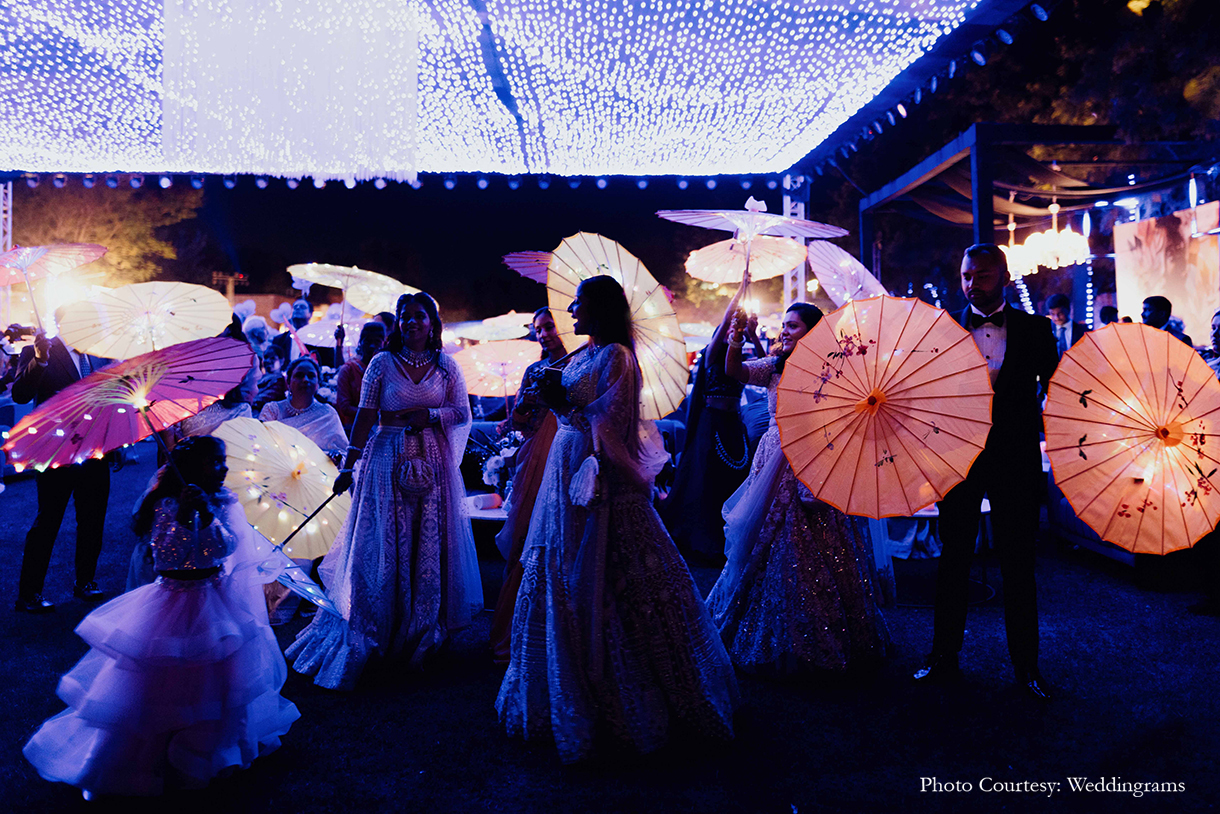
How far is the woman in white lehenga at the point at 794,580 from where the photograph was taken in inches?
130

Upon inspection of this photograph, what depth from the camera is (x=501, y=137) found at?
357 inches

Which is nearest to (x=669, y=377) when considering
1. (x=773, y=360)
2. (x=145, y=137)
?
(x=773, y=360)

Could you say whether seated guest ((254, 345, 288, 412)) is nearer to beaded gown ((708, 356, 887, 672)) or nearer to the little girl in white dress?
the little girl in white dress

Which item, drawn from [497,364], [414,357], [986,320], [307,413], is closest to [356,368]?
[307,413]

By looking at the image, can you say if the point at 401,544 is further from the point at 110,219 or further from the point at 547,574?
the point at 110,219

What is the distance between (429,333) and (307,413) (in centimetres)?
141

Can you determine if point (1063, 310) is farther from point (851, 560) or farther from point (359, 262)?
point (359, 262)

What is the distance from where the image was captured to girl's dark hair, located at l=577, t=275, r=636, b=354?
8.73 ft

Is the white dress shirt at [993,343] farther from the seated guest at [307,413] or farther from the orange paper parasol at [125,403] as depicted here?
the seated guest at [307,413]

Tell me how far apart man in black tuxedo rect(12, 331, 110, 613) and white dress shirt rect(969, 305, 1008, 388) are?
182 inches

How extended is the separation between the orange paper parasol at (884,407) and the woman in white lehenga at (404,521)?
5.55 feet

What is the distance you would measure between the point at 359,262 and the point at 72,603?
17.2m

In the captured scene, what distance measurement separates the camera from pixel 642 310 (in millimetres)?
2881

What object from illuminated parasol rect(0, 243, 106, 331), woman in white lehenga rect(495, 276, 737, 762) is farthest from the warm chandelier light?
illuminated parasol rect(0, 243, 106, 331)
